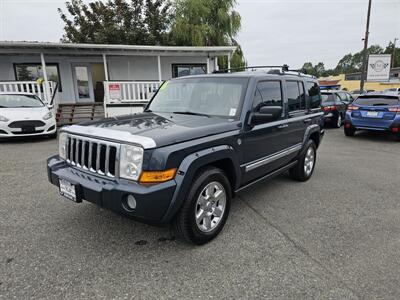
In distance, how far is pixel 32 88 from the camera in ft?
37.8

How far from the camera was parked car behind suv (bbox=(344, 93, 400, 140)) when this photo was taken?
875cm

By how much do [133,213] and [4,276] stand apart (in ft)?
4.21

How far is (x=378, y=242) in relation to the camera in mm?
3109

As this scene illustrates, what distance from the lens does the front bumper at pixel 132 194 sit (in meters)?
2.41

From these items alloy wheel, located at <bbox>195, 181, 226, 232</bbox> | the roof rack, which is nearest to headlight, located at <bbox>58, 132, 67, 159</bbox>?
alloy wheel, located at <bbox>195, 181, 226, 232</bbox>

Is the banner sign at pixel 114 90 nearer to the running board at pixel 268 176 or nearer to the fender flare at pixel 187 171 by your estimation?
the running board at pixel 268 176

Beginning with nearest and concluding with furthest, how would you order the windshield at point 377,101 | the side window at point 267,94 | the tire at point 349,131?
the side window at point 267,94 → the windshield at point 377,101 → the tire at point 349,131

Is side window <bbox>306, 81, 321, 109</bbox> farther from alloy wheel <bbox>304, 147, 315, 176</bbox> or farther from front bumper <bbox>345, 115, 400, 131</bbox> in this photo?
front bumper <bbox>345, 115, 400, 131</bbox>

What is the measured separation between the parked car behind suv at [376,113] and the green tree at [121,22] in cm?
1511

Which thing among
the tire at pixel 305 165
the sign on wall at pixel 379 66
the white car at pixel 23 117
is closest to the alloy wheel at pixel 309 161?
the tire at pixel 305 165

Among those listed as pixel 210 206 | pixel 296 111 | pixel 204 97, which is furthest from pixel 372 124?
pixel 210 206

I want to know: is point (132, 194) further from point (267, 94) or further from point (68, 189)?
point (267, 94)

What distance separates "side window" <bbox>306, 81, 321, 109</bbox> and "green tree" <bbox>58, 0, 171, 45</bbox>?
56.6 ft

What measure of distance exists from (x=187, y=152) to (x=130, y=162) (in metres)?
0.53
